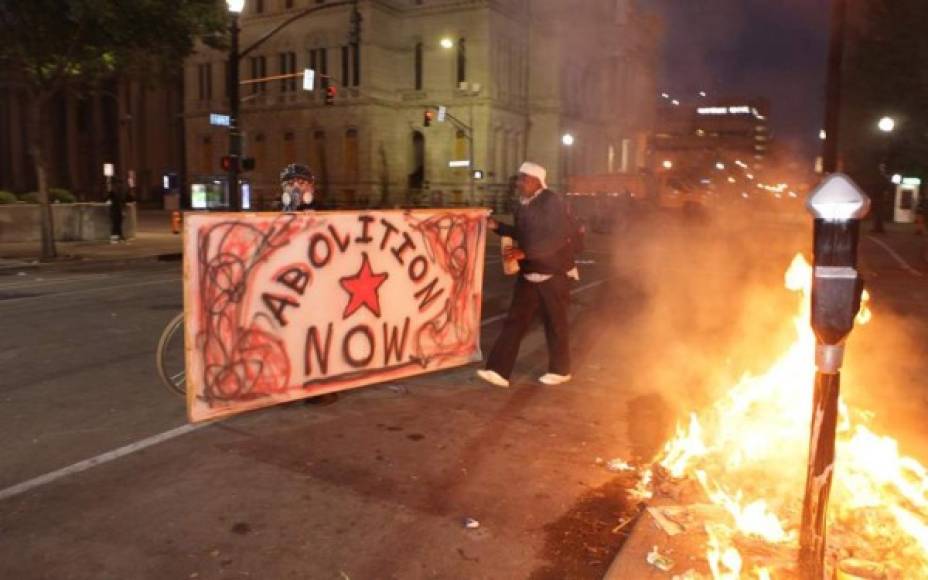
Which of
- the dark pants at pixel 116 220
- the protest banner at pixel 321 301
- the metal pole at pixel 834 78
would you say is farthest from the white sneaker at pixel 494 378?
the dark pants at pixel 116 220

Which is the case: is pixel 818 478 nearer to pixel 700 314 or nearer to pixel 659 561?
pixel 659 561

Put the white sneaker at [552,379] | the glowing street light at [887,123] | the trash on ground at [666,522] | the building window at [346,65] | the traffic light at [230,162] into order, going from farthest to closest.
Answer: the building window at [346,65], the traffic light at [230,162], the glowing street light at [887,123], the white sneaker at [552,379], the trash on ground at [666,522]

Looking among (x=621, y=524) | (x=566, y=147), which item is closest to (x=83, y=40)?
(x=621, y=524)

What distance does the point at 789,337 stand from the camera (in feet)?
25.9

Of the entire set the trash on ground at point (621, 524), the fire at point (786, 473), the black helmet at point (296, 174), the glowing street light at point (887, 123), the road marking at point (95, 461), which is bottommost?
the trash on ground at point (621, 524)

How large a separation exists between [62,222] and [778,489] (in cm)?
2045

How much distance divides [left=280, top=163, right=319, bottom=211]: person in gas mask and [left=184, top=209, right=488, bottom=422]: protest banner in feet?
1.23

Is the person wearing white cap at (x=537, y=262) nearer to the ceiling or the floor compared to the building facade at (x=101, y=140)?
nearer to the floor

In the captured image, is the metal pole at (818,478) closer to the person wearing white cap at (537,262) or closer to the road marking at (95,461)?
the person wearing white cap at (537,262)

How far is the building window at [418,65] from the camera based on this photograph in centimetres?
5038

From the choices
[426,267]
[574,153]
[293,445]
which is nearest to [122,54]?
[426,267]

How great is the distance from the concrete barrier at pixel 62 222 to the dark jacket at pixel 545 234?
17.5 metres

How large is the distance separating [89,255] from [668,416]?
15.2 m

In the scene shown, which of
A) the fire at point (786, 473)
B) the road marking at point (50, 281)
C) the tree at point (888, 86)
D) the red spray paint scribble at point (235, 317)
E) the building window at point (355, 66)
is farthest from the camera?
the building window at point (355, 66)
